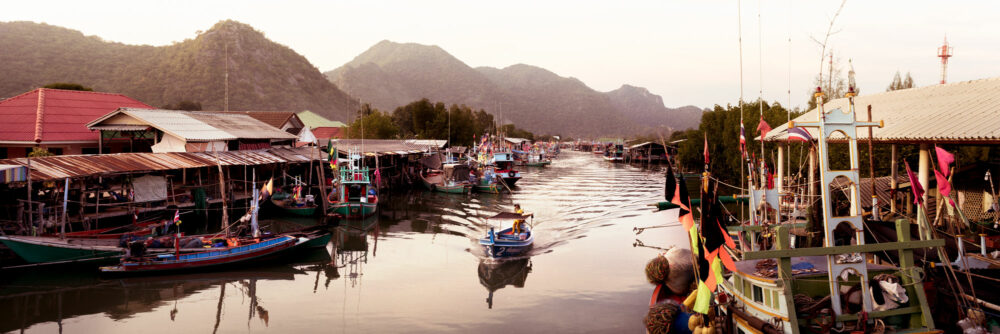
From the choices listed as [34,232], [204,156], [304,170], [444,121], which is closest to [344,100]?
[444,121]

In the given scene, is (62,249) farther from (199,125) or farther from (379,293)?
(199,125)

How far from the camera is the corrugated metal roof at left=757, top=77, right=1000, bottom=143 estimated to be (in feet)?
43.2

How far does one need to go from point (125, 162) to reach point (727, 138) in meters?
41.2

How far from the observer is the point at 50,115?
32562 mm

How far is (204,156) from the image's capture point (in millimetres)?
29719

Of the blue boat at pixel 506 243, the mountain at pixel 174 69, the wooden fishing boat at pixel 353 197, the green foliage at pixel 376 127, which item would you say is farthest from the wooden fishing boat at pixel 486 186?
the mountain at pixel 174 69

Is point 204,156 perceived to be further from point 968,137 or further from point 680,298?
point 968,137

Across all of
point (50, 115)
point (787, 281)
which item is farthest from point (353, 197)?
point (787, 281)

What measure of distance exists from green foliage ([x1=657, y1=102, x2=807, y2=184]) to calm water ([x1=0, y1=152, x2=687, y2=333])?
15476mm

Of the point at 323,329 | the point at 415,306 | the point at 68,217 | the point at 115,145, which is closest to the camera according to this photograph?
the point at 323,329

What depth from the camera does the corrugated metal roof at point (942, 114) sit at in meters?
13.2

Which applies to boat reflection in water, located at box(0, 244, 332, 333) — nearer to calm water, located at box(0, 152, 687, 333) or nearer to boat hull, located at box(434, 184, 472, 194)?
calm water, located at box(0, 152, 687, 333)

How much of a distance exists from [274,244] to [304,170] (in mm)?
21488

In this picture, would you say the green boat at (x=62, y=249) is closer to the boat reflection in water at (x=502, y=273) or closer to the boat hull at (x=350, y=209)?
the boat hull at (x=350, y=209)
